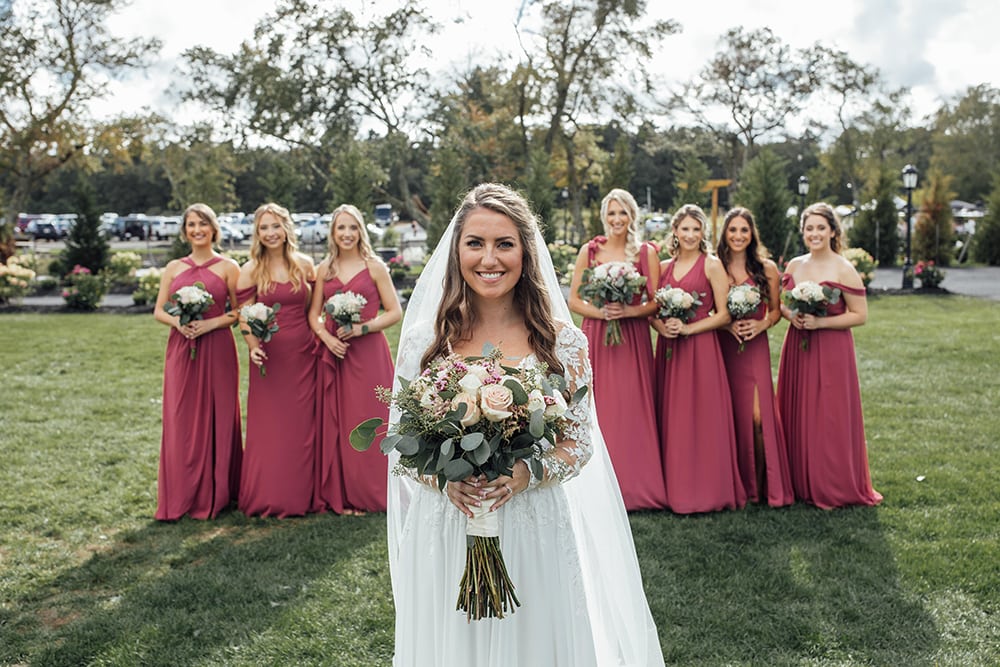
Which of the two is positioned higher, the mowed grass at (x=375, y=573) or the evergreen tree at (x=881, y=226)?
the evergreen tree at (x=881, y=226)

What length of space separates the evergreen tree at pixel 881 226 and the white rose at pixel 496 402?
3589 cm

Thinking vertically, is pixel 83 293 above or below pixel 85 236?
below

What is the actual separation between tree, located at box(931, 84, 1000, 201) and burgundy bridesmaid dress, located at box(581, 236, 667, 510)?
2722 inches

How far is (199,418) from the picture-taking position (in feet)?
25.0

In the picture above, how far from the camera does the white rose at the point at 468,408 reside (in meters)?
2.91

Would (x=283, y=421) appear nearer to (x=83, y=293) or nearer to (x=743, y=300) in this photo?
(x=743, y=300)

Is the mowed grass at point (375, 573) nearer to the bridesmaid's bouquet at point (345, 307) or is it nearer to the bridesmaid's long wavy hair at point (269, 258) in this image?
the bridesmaid's bouquet at point (345, 307)

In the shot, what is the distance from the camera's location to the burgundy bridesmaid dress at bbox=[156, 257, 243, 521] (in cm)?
757

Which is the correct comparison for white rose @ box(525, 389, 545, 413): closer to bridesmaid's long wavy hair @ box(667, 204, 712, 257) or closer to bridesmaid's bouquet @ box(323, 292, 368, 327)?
bridesmaid's bouquet @ box(323, 292, 368, 327)

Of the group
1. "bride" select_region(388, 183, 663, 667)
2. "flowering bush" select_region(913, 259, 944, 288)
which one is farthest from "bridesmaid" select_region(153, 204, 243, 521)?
"flowering bush" select_region(913, 259, 944, 288)

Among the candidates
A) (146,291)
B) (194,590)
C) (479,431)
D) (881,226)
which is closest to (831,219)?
(479,431)

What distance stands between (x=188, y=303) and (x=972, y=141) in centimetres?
7529

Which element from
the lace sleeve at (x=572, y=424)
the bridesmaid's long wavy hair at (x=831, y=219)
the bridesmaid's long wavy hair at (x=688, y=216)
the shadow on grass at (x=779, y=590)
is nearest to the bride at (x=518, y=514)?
the lace sleeve at (x=572, y=424)

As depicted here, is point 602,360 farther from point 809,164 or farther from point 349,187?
point 809,164
